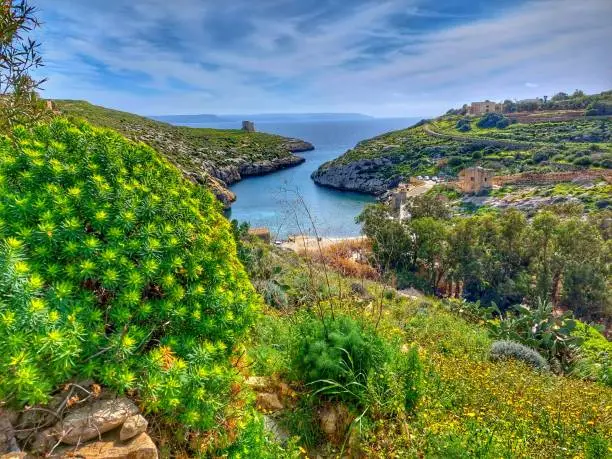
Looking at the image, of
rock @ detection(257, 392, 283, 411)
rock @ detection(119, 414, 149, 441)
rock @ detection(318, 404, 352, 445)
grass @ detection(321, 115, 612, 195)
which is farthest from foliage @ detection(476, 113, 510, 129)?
rock @ detection(119, 414, 149, 441)

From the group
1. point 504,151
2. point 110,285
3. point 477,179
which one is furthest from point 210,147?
point 110,285

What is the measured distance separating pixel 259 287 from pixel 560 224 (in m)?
18.2

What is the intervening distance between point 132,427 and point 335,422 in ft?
6.60

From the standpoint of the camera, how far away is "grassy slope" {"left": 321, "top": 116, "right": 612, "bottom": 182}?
54.6 m

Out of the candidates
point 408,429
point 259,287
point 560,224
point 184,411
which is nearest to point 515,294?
point 560,224

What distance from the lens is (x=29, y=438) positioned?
7.11 ft

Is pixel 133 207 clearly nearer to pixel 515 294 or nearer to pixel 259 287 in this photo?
pixel 259 287

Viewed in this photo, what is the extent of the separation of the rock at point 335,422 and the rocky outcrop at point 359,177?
57.3m

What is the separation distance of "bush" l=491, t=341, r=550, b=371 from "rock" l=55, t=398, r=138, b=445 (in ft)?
19.5

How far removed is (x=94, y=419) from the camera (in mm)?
2232

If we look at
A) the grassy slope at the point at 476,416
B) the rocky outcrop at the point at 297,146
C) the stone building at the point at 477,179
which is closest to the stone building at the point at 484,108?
the rocky outcrop at the point at 297,146

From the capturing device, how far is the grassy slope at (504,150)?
179 feet

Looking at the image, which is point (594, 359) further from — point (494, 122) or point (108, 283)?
point (494, 122)

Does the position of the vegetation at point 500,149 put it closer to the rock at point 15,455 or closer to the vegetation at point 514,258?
the vegetation at point 514,258
